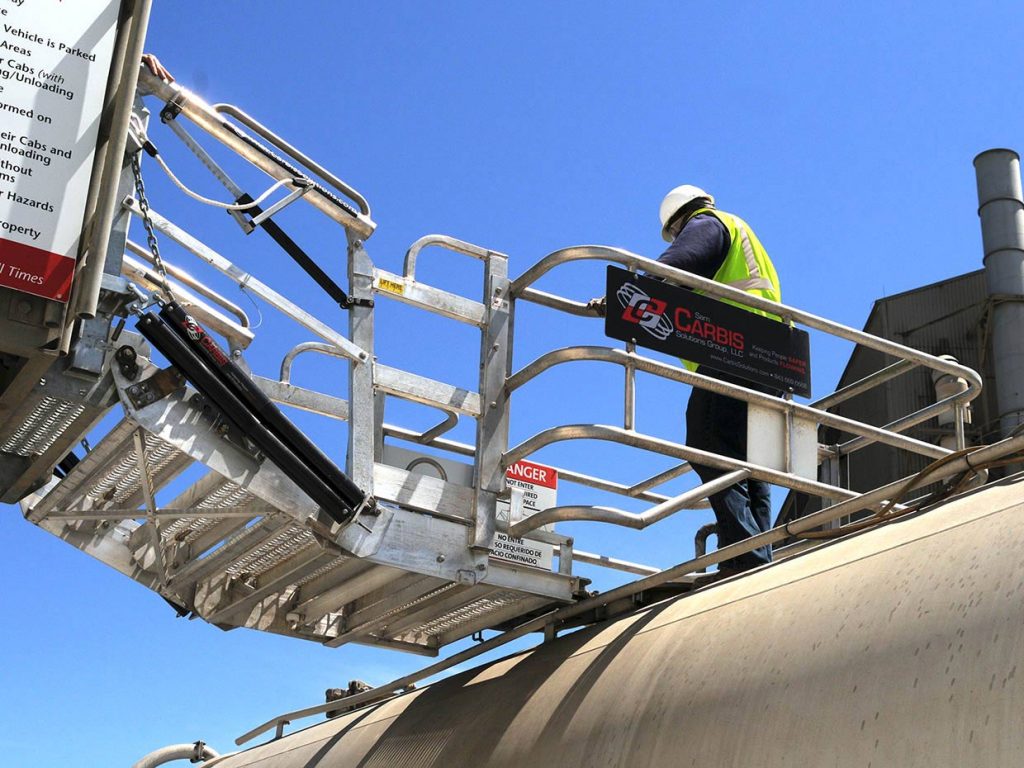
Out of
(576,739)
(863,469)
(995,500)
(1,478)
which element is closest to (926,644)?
(995,500)

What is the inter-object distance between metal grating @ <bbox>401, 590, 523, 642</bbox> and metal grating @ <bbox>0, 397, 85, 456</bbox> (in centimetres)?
259

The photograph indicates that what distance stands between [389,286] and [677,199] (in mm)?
2236

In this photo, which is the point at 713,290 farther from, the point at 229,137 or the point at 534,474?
the point at 229,137

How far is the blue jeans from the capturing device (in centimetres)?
695

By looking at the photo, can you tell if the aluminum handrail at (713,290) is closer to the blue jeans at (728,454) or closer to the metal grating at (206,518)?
the blue jeans at (728,454)

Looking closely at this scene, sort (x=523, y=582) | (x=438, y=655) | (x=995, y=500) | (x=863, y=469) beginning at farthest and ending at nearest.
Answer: (x=863, y=469) < (x=438, y=655) < (x=523, y=582) < (x=995, y=500)

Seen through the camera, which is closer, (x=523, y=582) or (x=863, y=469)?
(x=523, y=582)

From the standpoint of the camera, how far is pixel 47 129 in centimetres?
547

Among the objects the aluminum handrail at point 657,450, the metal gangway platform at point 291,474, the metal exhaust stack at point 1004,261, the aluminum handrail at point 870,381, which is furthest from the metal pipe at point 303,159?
the metal exhaust stack at point 1004,261

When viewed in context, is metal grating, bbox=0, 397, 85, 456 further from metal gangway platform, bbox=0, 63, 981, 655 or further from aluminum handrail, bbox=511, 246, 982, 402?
aluminum handrail, bbox=511, 246, 982, 402

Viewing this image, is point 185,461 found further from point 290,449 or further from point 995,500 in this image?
point 995,500

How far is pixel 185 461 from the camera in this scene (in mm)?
6230

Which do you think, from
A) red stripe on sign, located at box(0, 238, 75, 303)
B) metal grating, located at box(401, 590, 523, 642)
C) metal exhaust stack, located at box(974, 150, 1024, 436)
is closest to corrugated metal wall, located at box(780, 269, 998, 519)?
metal exhaust stack, located at box(974, 150, 1024, 436)

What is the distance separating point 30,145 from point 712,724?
3.72m
